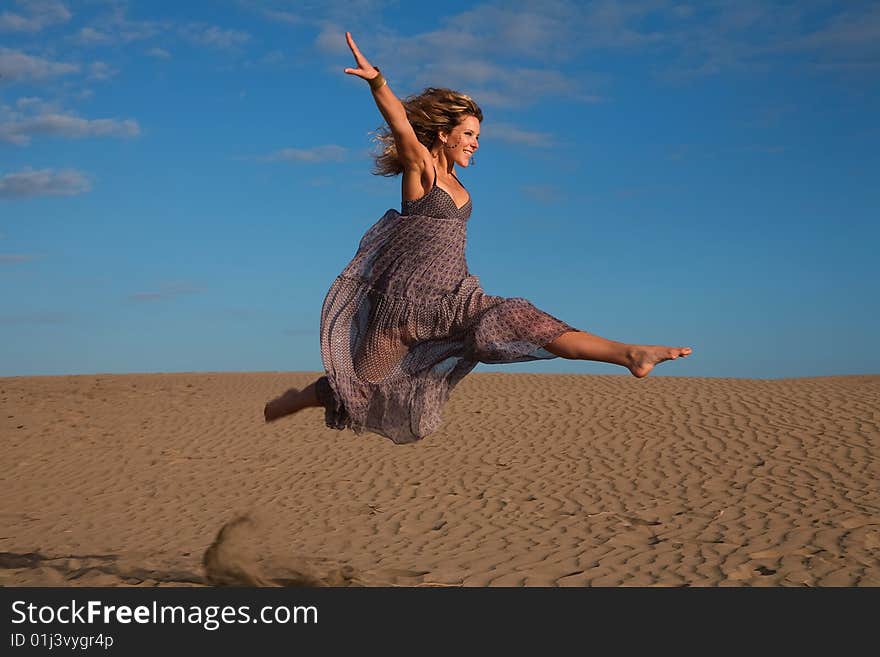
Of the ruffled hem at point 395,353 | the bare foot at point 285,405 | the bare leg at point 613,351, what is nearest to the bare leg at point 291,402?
the bare foot at point 285,405

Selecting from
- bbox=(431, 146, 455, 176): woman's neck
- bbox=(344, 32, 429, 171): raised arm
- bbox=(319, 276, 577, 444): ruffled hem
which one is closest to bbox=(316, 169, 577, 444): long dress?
Answer: bbox=(319, 276, 577, 444): ruffled hem

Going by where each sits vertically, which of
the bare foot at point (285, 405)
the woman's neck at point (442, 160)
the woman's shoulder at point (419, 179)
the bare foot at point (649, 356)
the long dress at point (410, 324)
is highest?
the woman's neck at point (442, 160)

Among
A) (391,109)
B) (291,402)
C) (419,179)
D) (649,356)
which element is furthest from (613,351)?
(291,402)

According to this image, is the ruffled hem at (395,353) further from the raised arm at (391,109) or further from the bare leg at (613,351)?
the raised arm at (391,109)

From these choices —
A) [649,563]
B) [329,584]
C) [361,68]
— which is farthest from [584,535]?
[361,68]

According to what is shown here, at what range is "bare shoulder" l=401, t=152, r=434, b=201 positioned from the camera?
542 cm

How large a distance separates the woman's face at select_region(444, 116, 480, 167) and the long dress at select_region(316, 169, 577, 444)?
0.22 m

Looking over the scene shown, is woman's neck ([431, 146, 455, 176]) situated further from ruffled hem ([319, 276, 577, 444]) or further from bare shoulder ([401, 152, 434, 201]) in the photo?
ruffled hem ([319, 276, 577, 444])

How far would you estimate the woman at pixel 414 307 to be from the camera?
17.3 ft

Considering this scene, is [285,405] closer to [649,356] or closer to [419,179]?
[419,179]

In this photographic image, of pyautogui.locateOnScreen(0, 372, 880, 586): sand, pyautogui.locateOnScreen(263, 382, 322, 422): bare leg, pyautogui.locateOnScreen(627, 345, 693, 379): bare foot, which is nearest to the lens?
pyautogui.locateOnScreen(627, 345, 693, 379): bare foot

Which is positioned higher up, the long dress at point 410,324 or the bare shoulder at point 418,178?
the bare shoulder at point 418,178

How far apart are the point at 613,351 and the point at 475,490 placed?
7.79 metres
